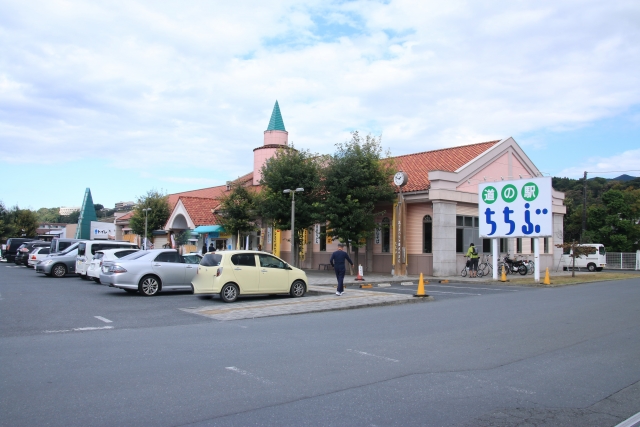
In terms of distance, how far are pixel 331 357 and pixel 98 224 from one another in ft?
134

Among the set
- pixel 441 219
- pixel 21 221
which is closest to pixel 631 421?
pixel 441 219

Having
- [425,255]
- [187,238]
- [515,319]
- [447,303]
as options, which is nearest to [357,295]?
[447,303]

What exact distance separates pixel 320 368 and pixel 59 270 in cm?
2169

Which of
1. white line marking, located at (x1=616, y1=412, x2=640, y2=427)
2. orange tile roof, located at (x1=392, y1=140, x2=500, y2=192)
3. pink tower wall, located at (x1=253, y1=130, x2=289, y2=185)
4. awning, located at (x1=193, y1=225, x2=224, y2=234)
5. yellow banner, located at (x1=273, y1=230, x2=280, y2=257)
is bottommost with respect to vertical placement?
white line marking, located at (x1=616, y1=412, x2=640, y2=427)

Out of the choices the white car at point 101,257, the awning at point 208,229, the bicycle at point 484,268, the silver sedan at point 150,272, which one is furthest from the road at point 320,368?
the awning at point 208,229

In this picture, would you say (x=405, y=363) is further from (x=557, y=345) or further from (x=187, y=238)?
(x=187, y=238)

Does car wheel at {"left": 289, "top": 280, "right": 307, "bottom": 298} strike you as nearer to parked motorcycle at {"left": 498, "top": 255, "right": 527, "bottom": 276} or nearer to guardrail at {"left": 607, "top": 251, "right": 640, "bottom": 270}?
parked motorcycle at {"left": 498, "top": 255, "right": 527, "bottom": 276}

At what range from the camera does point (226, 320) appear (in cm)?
1217

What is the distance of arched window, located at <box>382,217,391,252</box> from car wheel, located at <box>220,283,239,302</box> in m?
16.3

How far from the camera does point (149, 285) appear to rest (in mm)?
17219

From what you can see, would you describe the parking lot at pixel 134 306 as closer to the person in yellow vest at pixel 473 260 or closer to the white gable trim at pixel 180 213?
the person in yellow vest at pixel 473 260

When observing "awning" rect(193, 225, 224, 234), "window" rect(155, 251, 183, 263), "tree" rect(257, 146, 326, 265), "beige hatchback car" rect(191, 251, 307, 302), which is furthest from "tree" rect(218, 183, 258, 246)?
"beige hatchback car" rect(191, 251, 307, 302)

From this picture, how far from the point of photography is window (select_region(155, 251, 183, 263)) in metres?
17.7

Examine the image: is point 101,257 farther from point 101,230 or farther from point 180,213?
point 101,230
